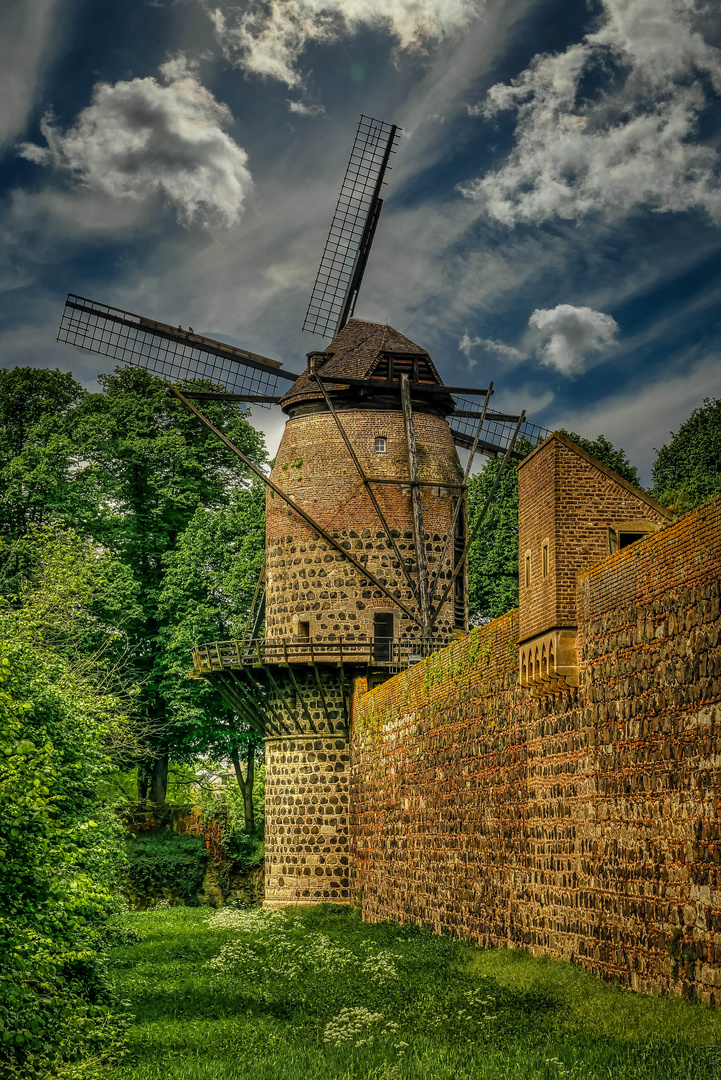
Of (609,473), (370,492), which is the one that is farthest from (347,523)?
(609,473)

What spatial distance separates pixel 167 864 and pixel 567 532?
23.6 m

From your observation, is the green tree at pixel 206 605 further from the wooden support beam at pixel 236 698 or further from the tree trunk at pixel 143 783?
the wooden support beam at pixel 236 698

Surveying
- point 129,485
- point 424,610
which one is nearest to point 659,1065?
point 424,610

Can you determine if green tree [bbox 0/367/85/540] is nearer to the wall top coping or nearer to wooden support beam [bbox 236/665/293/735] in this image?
wooden support beam [bbox 236/665/293/735]

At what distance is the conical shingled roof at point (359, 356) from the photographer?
31031 mm

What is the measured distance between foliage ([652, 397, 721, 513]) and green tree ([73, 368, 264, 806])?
A: 12.3m

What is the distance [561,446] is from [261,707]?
16.8 meters

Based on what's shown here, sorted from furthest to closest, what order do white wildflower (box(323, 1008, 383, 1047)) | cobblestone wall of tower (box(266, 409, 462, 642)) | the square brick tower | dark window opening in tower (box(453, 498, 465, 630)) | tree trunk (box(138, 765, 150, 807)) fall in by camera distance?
tree trunk (box(138, 765, 150, 807)) → dark window opening in tower (box(453, 498, 465, 630)) → cobblestone wall of tower (box(266, 409, 462, 642)) → the square brick tower → white wildflower (box(323, 1008, 383, 1047))

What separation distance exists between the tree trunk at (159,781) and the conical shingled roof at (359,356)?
12416 mm

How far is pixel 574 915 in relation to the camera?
1486cm

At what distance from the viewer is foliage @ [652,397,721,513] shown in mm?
33500

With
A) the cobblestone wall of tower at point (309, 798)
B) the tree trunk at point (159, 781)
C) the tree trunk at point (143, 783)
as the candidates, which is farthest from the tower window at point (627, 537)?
the tree trunk at point (143, 783)

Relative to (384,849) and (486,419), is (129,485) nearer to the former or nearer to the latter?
(486,419)

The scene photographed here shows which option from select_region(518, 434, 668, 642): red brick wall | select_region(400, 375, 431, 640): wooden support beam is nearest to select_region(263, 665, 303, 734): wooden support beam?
select_region(400, 375, 431, 640): wooden support beam
